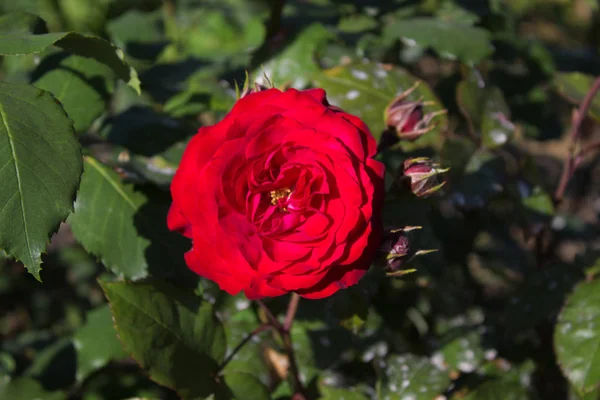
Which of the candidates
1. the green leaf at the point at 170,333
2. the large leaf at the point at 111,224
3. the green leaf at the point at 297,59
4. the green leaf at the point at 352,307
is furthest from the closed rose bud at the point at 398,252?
the green leaf at the point at 297,59

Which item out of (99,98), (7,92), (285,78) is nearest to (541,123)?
(285,78)

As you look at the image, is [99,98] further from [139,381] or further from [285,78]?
[139,381]

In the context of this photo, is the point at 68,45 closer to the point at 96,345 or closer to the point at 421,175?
the point at 421,175

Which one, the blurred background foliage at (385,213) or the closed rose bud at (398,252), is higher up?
the closed rose bud at (398,252)

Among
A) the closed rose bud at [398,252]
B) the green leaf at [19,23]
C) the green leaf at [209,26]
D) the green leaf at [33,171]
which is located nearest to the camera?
the green leaf at [33,171]

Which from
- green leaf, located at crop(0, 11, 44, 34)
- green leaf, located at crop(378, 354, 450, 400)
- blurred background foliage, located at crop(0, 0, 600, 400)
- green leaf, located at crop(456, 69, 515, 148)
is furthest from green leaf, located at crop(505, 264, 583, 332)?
green leaf, located at crop(0, 11, 44, 34)

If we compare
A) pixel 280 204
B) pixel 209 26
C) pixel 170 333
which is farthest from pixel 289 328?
pixel 209 26

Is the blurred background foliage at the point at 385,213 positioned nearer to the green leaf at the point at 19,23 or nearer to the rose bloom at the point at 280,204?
the green leaf at the point at 19,23
